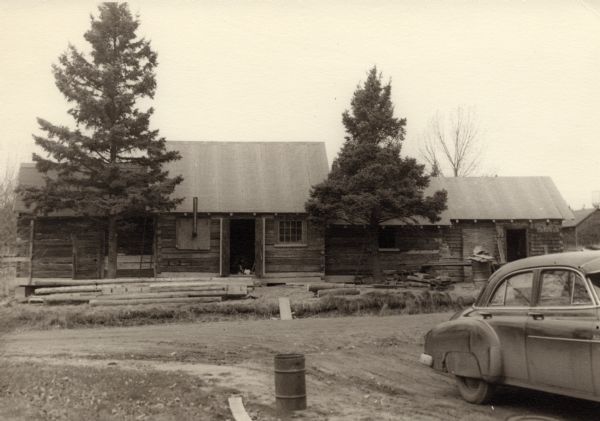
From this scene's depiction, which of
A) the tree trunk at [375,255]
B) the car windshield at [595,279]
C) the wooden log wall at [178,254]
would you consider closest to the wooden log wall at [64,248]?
the wooden log wall at [178,254]

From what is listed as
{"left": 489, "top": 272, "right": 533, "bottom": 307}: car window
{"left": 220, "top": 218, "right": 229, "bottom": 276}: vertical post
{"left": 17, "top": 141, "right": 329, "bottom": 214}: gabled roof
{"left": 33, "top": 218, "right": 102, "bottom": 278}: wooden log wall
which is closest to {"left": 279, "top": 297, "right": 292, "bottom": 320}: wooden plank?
{"left": 220, "top": 218, "right": 229, "bottom": 276}: vertical post

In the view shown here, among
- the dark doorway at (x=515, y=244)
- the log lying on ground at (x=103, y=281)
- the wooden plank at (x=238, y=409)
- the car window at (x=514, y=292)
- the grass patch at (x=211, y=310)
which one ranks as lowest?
the wooden plank at (x=238, y=409)

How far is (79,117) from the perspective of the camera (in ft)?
78.1

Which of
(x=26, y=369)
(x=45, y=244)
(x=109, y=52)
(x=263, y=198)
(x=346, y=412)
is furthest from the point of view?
(x=263, y=198)

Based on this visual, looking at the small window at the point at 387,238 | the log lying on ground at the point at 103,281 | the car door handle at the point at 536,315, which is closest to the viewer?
the car door handle at the point at 536,315

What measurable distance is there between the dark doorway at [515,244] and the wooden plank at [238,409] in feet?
85.8

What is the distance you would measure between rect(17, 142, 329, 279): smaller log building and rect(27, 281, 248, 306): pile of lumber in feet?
13.7

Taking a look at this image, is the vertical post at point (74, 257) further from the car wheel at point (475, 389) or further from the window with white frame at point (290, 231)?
the car wheel at point (475, 389)

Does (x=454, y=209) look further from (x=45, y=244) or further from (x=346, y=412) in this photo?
(x=346, y=412)

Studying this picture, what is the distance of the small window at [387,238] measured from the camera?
2928cm

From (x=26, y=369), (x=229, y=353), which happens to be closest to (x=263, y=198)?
(x=229, y=353)

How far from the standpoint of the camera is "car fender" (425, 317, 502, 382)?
8.34 m

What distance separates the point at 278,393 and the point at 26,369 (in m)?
5.20

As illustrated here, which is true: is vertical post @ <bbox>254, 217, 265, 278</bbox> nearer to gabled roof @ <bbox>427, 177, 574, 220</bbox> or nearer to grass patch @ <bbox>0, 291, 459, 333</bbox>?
grass patch @ <bbox>0, 291, 459, 333</bbox>
